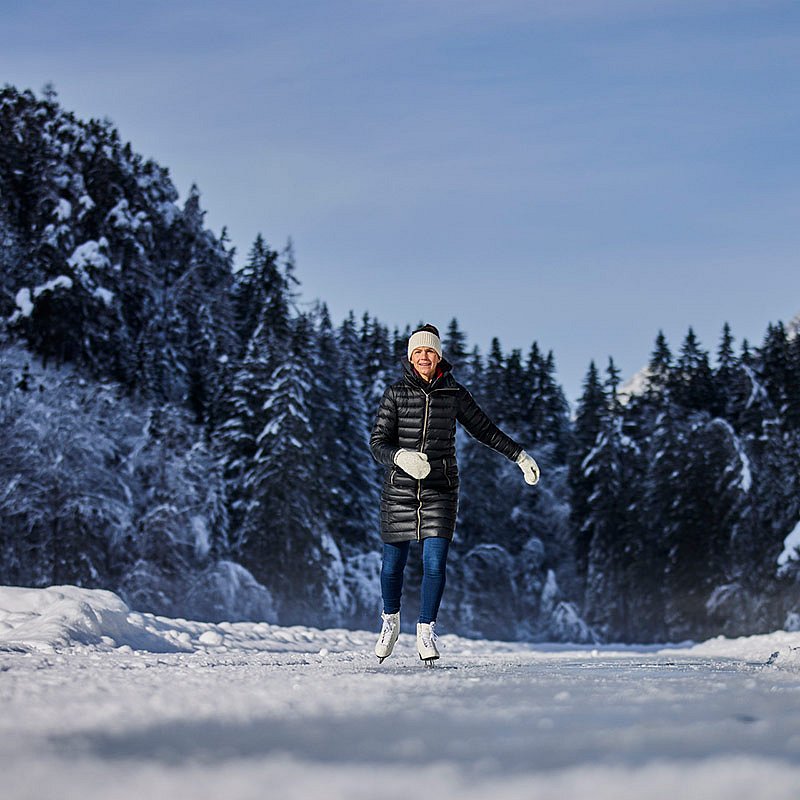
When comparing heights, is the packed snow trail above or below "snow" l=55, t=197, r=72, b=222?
below

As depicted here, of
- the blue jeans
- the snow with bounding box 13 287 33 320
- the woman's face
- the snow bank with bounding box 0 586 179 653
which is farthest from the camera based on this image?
the snow with bounding box 13 287 33 320

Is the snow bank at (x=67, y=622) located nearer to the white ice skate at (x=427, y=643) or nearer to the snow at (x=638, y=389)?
the white ice skate at (x=427, y=643)

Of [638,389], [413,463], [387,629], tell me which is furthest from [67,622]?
[638,389]

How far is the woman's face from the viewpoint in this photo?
6.85 metres

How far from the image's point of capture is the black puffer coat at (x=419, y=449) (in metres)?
6.81

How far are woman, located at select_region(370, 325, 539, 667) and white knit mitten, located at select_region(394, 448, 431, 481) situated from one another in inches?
3.9

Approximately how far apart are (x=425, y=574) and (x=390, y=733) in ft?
12.3

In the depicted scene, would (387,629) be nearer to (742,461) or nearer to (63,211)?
(63,211)

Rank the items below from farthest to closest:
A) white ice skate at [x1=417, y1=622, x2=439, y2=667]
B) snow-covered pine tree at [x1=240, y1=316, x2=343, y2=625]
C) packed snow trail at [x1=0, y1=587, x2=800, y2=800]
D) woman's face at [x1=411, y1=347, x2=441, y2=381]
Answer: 1. snow-covered pine tree at [x1=240, y1=316, x2=343, y2=625]
2. woman's face at [x1=411, y1=347, x2=441, y2=381]
3. white ice skate at [x1=417, y1=622, x2=439, y2=667]
4. packed snow trail at [x1=0, y1=587, x2=800, y2=800]

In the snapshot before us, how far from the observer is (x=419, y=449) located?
6844 millimetres

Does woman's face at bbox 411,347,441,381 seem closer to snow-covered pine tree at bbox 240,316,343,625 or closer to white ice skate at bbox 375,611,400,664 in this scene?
white ice skate at bbox 375,611,400,664

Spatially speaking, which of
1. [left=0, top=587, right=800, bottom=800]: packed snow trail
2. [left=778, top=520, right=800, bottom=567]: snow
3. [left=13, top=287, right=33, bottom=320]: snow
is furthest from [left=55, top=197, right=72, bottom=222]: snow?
[left=0, top=587, right=800, bottom=800]: packed snow trail

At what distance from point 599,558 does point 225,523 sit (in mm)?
24382

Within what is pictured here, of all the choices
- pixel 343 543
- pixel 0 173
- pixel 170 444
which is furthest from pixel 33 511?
pixel 0 173
